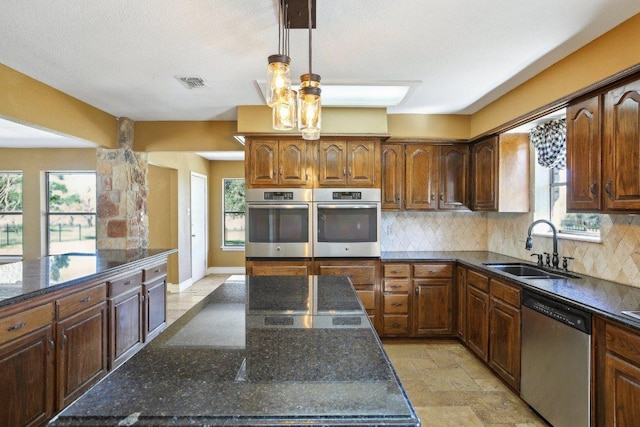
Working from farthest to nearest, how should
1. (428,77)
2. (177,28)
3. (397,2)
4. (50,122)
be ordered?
(50,122), (428,77), (177,28), (397,2)

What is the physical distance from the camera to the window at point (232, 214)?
293 inches

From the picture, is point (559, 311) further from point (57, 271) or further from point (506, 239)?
point (57, 271)

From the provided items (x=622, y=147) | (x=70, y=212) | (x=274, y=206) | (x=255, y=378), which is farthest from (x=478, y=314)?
(x=70, y=212)

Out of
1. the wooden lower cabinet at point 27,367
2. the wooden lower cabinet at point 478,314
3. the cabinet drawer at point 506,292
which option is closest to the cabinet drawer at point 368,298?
the wooden lower cabinet at point 478,314

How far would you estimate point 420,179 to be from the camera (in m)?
3.97

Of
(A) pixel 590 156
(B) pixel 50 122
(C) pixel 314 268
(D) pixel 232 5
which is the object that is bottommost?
(C) pixel 314 268

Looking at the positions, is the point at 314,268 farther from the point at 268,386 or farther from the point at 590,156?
the point at 268,386

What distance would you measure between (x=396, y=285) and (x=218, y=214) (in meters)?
4.78

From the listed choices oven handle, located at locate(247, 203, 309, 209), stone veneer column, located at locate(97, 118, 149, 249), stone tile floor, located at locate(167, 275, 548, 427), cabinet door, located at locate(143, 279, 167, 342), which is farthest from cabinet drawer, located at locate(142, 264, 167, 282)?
stone tile floor, located at locate(167, 275, 548, 427)

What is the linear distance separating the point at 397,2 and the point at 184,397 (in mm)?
1978

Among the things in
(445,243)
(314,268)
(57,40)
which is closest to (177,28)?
(57,40)

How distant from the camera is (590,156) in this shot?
2.26m

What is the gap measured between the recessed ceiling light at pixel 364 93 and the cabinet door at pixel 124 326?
7.20 ft

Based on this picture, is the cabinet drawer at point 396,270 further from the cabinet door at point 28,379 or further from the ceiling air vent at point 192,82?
the cabinet door at point 28,379
